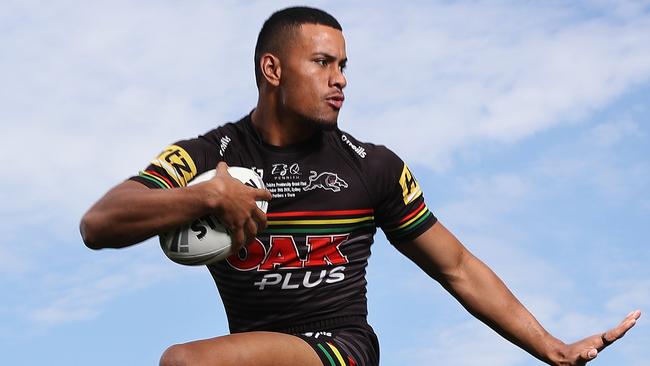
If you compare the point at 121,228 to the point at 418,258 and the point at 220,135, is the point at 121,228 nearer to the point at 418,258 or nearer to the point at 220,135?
the point at 220,135

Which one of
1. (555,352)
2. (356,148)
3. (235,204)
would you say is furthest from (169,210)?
(555,352)

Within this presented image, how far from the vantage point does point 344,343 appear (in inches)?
316

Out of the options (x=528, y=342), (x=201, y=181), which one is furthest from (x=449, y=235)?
(x=201, y=181)

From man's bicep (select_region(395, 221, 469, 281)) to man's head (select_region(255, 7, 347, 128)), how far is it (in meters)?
1.29

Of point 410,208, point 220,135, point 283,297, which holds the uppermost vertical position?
point 220,135

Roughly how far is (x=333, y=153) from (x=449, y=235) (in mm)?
1223

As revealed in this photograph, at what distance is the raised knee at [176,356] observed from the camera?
7.02m

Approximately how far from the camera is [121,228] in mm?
7285

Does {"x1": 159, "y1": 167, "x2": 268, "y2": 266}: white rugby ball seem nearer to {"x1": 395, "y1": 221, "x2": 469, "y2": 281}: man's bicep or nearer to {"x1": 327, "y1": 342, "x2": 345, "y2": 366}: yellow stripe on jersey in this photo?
{"x1": 327, "y1": 342, "x2": 345, "y2": 366}: yellow stripe on jersey

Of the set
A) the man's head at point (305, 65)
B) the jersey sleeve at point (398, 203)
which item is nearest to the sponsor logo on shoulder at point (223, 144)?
the man's head at point (305, 65)

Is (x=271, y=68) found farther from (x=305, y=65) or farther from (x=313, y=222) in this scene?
(x=313, y=222)

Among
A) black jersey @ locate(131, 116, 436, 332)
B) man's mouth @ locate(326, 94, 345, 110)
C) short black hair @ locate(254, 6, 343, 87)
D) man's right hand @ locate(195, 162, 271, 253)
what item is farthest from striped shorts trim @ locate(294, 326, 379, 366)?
short black hair @ locate(254, 6, 343, 87)

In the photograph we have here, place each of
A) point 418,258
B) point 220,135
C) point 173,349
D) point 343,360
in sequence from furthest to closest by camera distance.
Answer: point 418,258 < point 220,135 < point 343,360 < point 173,349

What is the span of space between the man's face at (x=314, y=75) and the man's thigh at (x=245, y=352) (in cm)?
165
